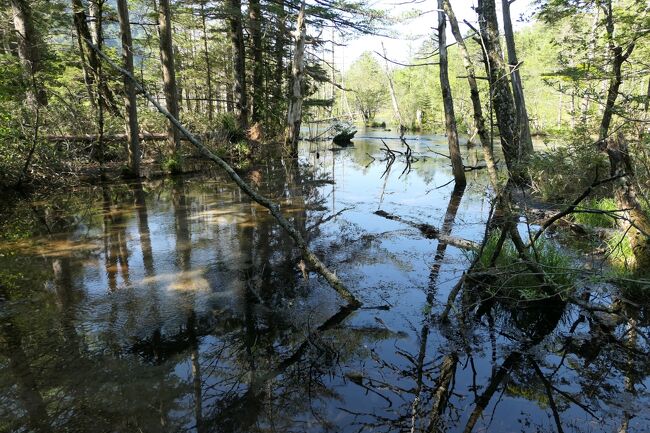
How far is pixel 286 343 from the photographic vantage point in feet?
12.3

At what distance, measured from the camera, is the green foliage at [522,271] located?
13.5ft

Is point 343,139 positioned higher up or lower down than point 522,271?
higher up

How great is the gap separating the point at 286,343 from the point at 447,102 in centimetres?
948

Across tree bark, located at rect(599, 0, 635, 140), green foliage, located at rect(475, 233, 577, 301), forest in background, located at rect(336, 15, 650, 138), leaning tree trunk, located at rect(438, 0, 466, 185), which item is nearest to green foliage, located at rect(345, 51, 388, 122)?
forest in background, located at rect(336, 15, 650, 138)

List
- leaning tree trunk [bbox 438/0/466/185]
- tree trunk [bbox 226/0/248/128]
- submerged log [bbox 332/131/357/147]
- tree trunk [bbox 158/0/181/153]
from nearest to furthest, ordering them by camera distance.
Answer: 1. leaning tree trunk [bbox 438/0/466/185]
2. tree trunk [bbox 158/0/181/153]
3. tree trunk [bbox 226/0/248/128]
4. submerged log [bbox 332/131/357/147]

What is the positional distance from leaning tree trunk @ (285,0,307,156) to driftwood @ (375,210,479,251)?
10.6 metres

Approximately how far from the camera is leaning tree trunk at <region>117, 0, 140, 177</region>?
37.4 feet

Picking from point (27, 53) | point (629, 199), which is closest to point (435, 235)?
point (629, 199)

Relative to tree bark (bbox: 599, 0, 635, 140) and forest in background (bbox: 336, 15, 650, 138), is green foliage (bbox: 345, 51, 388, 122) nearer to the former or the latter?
forest in background (bbox: 336, 15, 650, 138)

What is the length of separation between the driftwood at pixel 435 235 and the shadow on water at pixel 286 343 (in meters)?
0.16

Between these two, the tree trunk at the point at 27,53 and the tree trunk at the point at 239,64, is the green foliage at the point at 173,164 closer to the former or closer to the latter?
the tree trunk at the point at 27,53

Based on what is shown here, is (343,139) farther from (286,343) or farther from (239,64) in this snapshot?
(286,343)

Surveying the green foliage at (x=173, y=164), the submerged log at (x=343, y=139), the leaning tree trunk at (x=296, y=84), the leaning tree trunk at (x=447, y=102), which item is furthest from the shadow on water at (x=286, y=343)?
the submerged log at (x=343, y=139)

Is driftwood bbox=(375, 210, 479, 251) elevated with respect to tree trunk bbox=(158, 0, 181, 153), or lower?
lower
